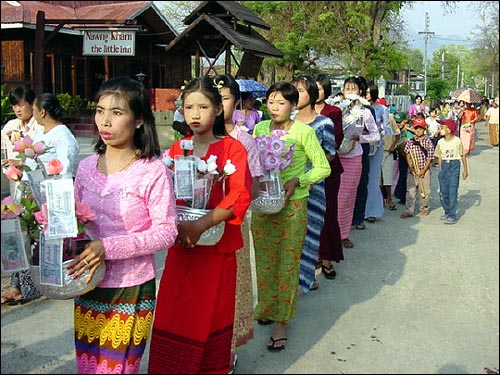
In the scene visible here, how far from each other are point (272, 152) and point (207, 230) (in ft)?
3.62

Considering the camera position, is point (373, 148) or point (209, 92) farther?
point (373, 148)

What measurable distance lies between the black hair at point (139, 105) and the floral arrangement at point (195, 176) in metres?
0.15

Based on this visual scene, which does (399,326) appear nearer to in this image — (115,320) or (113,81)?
(115,320)

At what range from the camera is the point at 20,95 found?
483 centimetres

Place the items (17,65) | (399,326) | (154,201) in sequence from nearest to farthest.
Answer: (154,201) → (399,326) → (17,65)

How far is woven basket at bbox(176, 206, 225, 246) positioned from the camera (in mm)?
2615

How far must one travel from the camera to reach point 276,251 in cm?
407

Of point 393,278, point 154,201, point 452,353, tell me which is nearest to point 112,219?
point 154,201

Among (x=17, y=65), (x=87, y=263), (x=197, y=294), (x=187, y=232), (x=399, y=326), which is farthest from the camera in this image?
(x=17, y=65)

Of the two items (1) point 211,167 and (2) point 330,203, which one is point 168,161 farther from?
(2) point 330,203

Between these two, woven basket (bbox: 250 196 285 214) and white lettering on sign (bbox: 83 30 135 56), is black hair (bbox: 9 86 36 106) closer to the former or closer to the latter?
woven basket (bbox: 250 196 285 214)

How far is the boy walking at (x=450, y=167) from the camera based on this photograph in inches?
316

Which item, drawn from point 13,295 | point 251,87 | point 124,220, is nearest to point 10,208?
point 124,220

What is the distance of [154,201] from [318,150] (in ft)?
6.30
